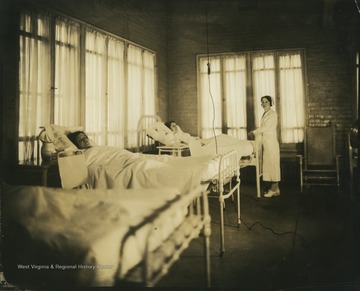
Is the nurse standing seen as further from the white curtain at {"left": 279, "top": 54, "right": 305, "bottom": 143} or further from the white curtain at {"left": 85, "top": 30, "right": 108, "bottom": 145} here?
the white curtain at {"left": 85, "top": 30, "right": 108, "bottom": 145}

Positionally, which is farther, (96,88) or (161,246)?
(96,88)

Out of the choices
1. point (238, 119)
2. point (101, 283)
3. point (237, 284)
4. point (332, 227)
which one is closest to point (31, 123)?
point (101, 283)

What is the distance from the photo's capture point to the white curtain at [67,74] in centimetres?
393

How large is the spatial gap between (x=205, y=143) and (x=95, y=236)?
10.1ft

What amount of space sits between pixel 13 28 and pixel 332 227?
4106 millimetres

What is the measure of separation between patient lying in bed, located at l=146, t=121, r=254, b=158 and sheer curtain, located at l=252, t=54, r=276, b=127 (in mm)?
1833

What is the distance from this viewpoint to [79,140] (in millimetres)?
3578

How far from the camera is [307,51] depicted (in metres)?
6.30

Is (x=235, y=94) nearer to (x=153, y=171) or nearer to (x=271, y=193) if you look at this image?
(x=271, y=193)

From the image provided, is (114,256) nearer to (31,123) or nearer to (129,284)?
(129,284)

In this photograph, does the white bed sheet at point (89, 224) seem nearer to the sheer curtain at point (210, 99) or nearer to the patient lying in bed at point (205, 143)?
the patient lying in bed at point (205, 143)

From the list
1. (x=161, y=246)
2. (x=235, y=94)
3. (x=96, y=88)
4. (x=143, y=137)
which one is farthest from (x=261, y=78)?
(x=161, y=246)

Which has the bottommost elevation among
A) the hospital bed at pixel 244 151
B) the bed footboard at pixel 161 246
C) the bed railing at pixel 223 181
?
the bed footboard at pixel 161 246

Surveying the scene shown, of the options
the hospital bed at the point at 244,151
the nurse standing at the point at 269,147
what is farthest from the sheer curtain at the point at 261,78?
the hospital bed at the point at 244,151
